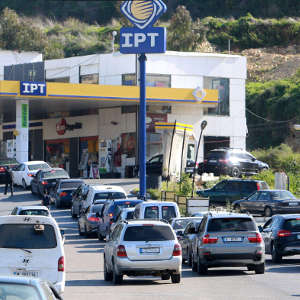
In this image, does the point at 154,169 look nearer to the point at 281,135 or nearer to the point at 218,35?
the point at 281,135

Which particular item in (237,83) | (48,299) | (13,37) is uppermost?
(13,37)

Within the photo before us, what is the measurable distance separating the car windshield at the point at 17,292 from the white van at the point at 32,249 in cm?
729

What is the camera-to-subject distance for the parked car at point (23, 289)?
6.57m

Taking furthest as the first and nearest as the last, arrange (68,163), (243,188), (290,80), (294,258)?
(290,80), (68,163), (243,188), (294,258)

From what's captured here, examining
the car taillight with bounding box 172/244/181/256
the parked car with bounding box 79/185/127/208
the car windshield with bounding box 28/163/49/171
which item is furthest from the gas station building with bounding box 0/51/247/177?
the car taillight with bounding box 172/244/181/256

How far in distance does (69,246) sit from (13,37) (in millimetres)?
65442

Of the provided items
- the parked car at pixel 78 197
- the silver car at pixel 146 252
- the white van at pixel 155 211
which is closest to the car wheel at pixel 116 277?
the silver car at pixel 146 252

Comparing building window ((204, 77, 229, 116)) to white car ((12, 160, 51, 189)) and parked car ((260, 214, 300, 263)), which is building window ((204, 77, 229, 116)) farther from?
parked car ((260, 214, 300, 263))

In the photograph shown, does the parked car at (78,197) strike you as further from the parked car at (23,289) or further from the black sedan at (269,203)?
the parked car at (23,289)

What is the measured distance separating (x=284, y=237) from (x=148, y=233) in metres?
6.63

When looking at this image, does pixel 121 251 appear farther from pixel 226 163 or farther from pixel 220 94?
pixel 220 94

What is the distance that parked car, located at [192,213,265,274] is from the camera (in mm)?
20203

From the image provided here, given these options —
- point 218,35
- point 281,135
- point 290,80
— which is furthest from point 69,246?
point 218,35

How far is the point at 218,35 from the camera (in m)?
106
